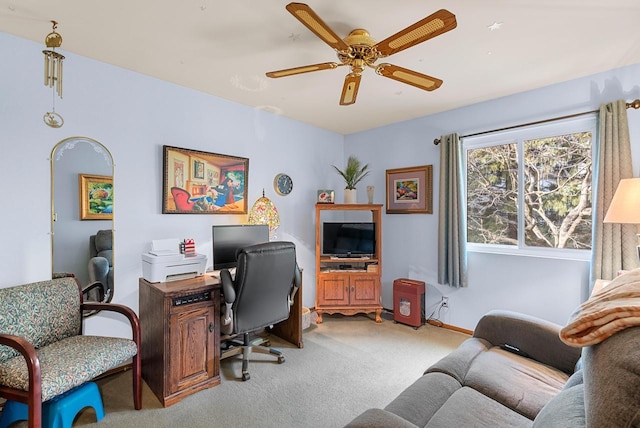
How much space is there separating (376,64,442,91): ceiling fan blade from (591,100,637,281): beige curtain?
5.55 feet

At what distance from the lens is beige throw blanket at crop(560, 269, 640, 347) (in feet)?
2.72

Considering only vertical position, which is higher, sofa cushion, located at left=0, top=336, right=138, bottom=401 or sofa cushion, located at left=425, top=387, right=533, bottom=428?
sofa cushion, located at left=0, top=336, right=138, bottom=401

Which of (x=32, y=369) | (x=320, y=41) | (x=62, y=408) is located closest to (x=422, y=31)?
(x=320, y=41)

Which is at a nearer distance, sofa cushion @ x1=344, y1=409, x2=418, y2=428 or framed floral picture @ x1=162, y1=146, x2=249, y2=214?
sofa cushion @ x1=344, y1=409, x2=418, y2=428

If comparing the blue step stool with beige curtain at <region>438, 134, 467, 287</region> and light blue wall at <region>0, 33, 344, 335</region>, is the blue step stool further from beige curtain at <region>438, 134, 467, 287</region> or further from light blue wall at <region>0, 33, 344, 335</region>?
beige curtain at <region>438, 134, 467, 287</region>

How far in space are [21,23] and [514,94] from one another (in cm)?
418

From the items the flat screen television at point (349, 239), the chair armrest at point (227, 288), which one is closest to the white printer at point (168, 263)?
the chair armrest at point (227, 288)

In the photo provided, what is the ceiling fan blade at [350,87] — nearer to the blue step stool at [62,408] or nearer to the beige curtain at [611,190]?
the beige curtain at [611,190]

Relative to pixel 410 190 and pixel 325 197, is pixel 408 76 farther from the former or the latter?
pixel 325 197

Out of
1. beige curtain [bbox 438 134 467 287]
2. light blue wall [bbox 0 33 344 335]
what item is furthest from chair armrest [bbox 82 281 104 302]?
beige curtain [bbox 438 134 467 287]

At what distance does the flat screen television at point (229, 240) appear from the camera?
2982mm

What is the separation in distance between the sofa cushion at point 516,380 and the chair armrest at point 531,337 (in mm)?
58

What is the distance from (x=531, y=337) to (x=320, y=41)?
2.45 m

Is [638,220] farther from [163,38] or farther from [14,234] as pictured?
[14,234]
